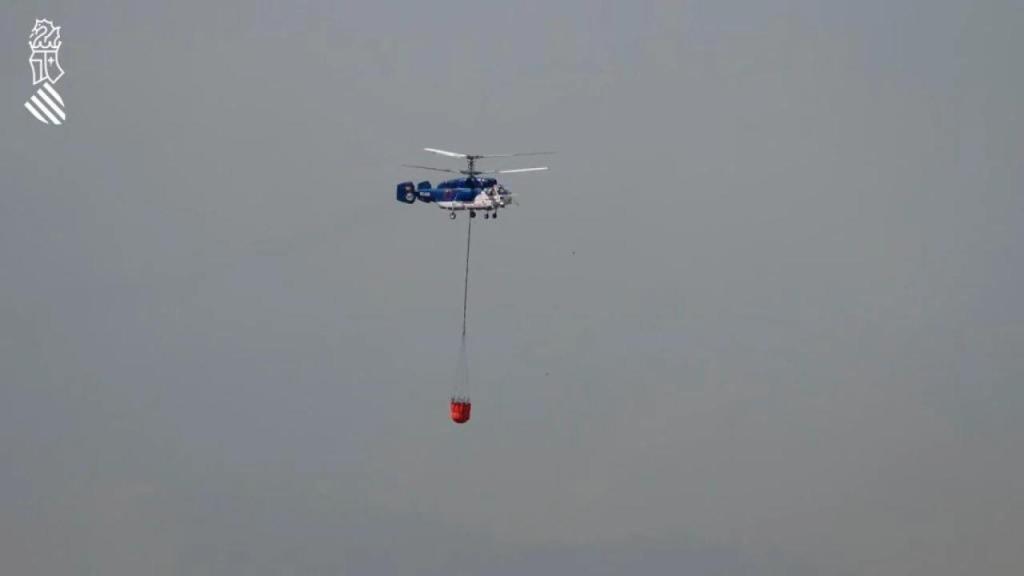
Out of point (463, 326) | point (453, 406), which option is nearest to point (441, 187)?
point (453, 406)

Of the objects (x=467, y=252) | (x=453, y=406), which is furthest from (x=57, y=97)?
(x=453, y=406)

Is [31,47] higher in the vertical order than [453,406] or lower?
higher

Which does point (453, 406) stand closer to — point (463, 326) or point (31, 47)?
point (463, 326)

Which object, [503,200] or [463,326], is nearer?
[503,200]

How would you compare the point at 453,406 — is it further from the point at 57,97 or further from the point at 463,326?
the point at 57,97

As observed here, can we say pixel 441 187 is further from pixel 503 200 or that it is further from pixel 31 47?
pixel 31 47

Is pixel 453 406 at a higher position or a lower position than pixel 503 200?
lower

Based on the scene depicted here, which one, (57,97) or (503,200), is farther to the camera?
(57,97)
